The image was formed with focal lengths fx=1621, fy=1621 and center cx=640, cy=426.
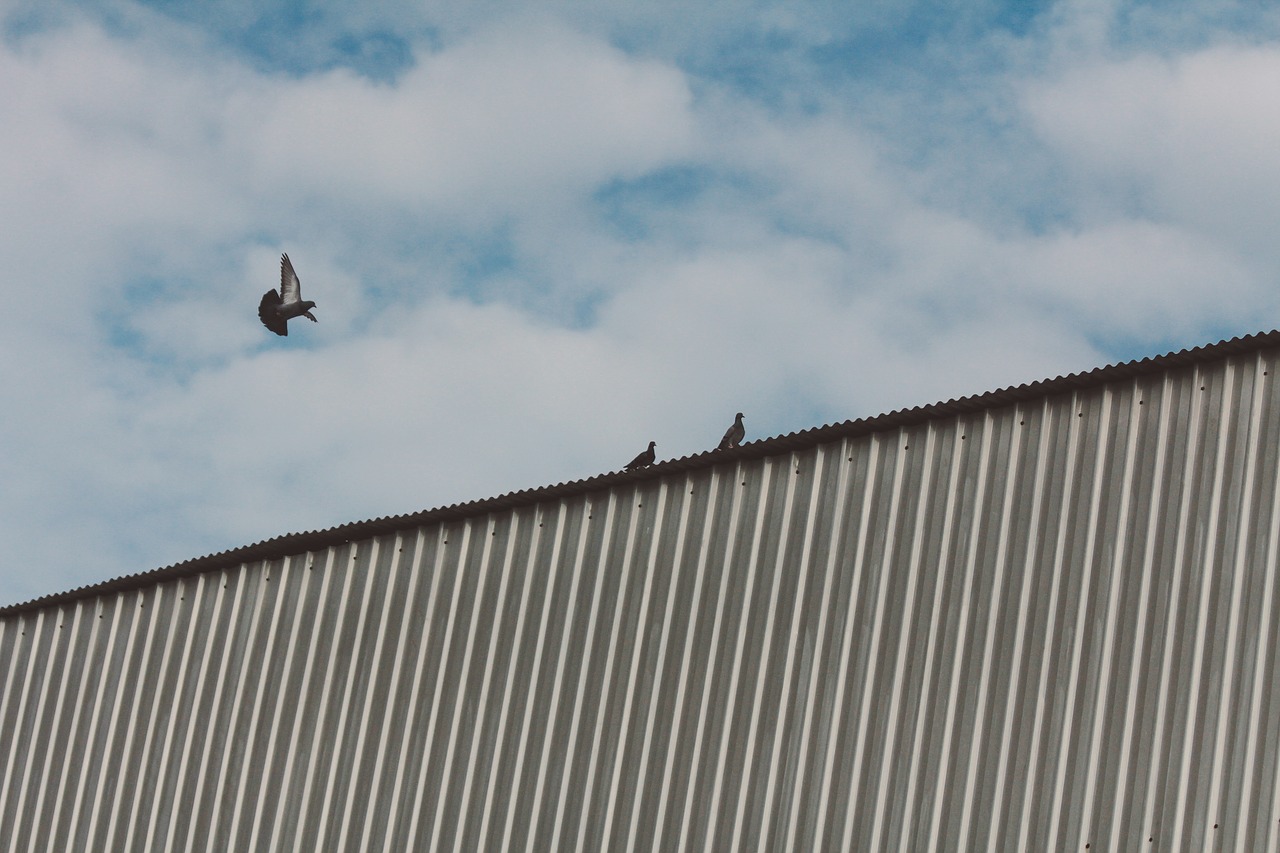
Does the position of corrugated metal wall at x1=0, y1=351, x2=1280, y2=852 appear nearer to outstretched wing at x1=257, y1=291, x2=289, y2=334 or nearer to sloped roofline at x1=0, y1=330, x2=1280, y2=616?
sloped roofline at x1=0, y1=330, x2=1280, y2=616

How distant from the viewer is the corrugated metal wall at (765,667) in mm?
10180

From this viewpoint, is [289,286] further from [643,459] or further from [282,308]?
[643,459]

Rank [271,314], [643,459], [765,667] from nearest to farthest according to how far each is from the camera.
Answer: [765,667] → [643,459] → [271,314]

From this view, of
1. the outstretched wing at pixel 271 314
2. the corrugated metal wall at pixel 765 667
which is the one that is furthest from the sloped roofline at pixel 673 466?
the outstretched wing at pixel 271 314

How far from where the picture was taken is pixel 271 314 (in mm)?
16953

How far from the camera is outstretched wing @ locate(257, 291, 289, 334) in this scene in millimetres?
16922

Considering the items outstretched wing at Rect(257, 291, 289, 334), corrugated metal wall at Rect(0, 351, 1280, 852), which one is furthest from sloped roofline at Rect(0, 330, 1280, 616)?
outstretched wing at Rect(257, 291, 289, 334)

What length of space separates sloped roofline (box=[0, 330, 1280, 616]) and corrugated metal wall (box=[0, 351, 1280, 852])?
93mm

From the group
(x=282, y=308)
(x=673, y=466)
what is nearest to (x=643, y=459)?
(x=673, y=466)

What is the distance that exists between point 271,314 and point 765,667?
7.79 m

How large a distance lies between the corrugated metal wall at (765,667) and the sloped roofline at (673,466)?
A: 3.6 inches

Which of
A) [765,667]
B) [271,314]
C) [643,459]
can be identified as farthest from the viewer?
[271,314]

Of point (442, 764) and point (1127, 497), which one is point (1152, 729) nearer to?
point (1127, 497)

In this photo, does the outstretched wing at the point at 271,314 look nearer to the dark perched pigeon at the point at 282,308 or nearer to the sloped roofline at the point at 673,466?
the dark perched pigeon at the point at 282,308
